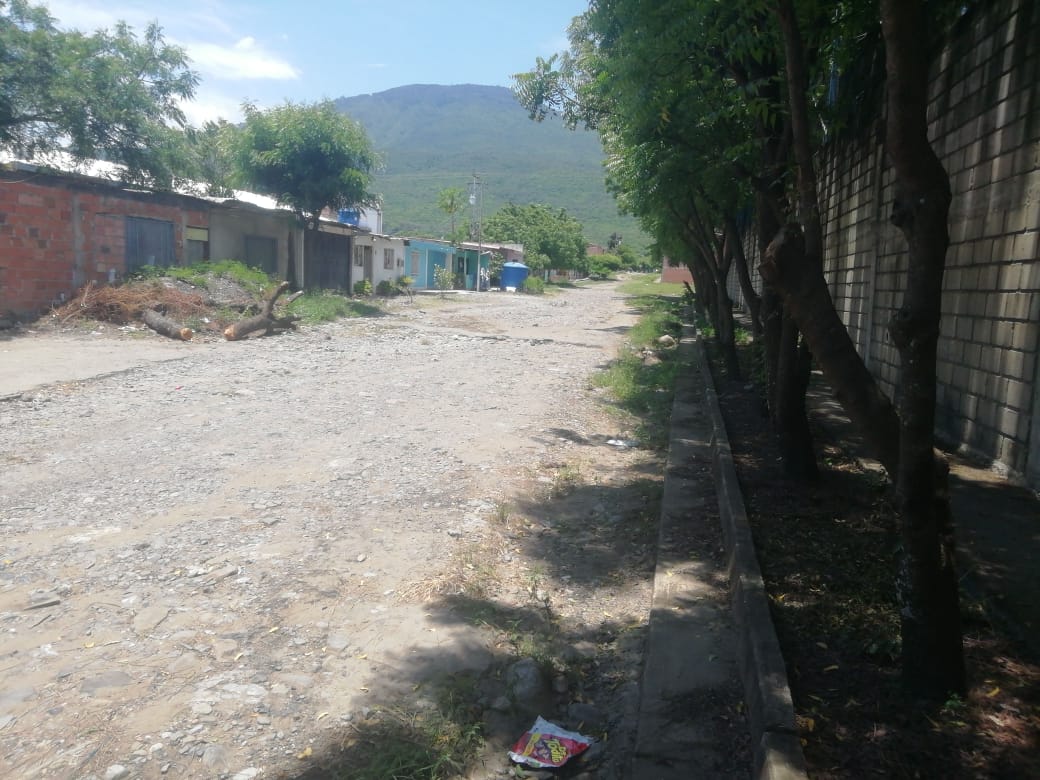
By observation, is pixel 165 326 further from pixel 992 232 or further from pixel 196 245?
pixel 992 232

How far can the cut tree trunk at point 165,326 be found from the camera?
1653 cm

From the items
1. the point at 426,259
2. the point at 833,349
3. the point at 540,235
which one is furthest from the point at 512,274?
the point at 833,349

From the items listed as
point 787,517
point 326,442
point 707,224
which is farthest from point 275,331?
point 787,517

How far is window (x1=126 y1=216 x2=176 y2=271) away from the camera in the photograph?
20.4 m

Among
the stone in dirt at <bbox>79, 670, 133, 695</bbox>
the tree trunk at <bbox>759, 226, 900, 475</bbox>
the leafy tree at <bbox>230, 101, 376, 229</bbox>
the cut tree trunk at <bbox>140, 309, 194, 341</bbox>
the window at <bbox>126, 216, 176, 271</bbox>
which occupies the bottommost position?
the stone in dirt at <bbox>79, 670, 133, 695</bbox>

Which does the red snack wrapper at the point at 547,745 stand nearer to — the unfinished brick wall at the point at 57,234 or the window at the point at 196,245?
the unfinished brick wall at the point at 57,234

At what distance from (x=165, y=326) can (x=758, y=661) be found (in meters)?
16.4

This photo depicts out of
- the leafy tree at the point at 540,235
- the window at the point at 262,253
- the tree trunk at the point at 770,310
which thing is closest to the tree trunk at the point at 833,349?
the tree trunk at the point at 770,310

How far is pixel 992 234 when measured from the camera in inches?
237

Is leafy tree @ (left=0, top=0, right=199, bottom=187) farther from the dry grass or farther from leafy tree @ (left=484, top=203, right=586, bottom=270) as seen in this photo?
leafy tree @ (left=484, top=203, right=586, bottom=270)

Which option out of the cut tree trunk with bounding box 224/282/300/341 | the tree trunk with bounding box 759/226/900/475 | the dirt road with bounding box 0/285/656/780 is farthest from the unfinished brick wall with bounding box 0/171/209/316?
the tree trunk with bounding box 759/226/900/475

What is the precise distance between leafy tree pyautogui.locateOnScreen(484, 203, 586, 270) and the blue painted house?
16515 mm

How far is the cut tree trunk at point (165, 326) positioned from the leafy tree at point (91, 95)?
5613mm

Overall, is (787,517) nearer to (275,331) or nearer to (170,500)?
(170,500)
